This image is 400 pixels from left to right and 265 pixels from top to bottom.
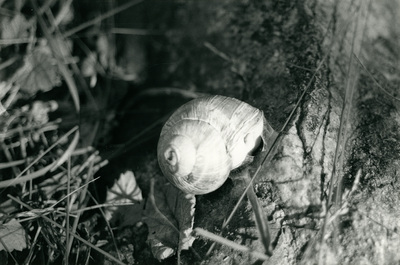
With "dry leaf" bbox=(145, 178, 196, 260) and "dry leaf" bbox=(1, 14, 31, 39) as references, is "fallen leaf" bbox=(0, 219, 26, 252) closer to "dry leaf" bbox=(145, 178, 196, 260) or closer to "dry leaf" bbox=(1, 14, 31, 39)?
"dry leaf" bbox=(145, 178, 196, 260)

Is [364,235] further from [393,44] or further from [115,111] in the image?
[115,111]

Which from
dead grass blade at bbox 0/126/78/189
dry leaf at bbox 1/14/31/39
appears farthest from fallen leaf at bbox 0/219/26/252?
dry leaf at bbox 1/14/31/39

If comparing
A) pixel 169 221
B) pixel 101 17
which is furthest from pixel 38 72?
pixel 169 221

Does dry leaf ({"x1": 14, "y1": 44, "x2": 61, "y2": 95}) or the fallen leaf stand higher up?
dry leaf ({"x1": 14, "y1": 44, "x2": 61, "y2": 95})

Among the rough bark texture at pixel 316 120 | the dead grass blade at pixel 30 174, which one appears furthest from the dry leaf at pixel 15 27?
the rough bark texture at pixel 316 120

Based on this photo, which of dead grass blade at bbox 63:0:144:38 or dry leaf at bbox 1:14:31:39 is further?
dead grass blade at bbox 63:0:144:38

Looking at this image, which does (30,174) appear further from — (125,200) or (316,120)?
(316,120)
